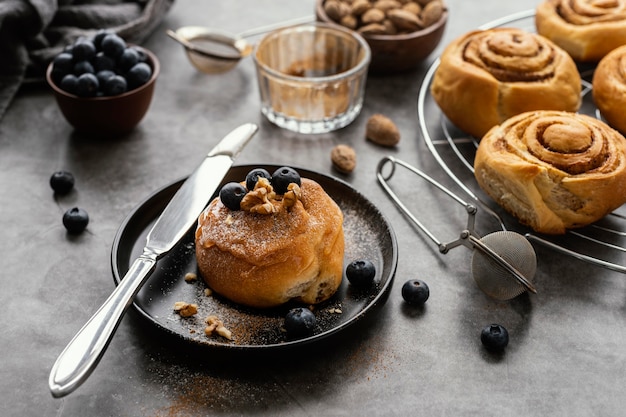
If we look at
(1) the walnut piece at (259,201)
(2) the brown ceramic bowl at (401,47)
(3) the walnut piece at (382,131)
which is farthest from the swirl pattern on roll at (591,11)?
(1) the walnut piece at (259,201)

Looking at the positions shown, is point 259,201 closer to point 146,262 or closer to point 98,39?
point 146,262

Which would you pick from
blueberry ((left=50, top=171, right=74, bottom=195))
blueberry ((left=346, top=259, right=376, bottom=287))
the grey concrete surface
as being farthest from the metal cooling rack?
blueberry ((left=50, top=171, right=74, bottom=195))

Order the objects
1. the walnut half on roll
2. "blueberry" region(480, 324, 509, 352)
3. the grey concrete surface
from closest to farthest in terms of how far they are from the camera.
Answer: the grey concrete surface → "blueberry" region(480, 324, 509, 352) → the walnut half on roll

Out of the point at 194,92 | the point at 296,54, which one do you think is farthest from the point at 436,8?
the point at 194,92

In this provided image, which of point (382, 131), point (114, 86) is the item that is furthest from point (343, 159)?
point (114, 86)

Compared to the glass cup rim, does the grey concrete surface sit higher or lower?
lower

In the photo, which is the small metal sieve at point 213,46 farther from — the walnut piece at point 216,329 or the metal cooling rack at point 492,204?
the walnut piece at point 216,329

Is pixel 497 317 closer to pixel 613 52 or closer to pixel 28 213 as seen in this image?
pixel 613 52

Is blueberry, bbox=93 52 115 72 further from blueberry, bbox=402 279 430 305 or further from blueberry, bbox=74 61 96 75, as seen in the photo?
blueberry, bbox=402 279 430 305
